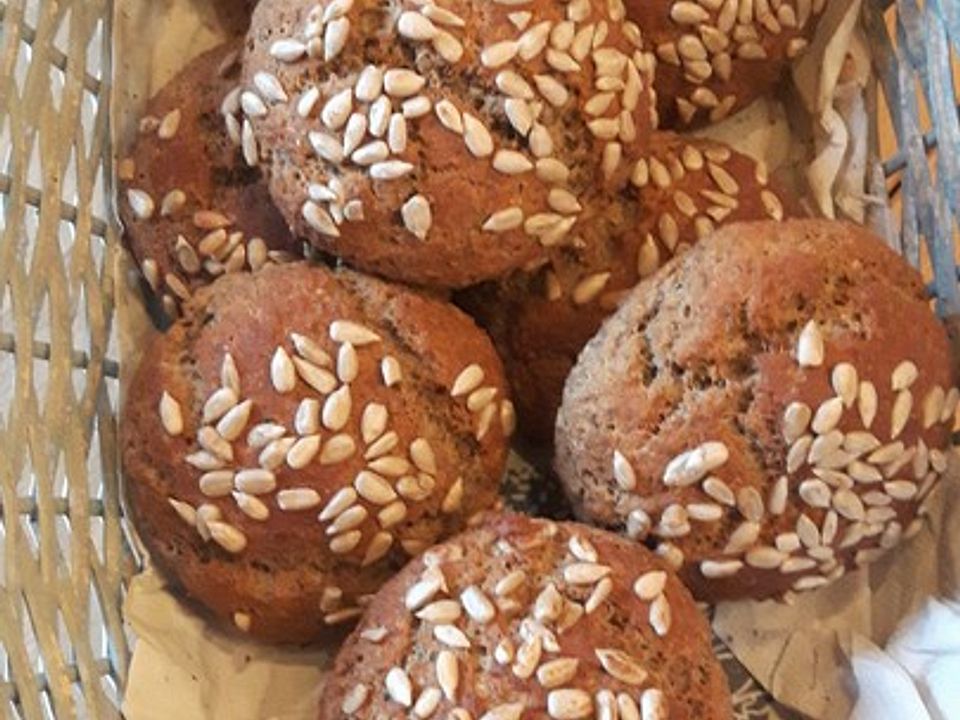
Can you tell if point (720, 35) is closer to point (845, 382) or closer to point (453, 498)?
point (845, 382)

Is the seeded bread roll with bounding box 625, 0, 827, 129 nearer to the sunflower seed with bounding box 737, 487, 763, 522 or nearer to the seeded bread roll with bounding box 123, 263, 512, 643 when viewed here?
the seeded bread roll with bounding box 123, 263, 512, 643

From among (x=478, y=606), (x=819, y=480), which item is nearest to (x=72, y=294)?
(x=478, y=606)

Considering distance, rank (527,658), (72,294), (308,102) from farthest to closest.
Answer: (72,294) → (308,102) → (527,658)

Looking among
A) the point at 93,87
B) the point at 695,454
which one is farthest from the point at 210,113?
the point at 695,454

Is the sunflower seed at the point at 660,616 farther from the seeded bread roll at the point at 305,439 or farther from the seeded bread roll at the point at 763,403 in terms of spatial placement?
the seeded bread roll at the point at 305,439

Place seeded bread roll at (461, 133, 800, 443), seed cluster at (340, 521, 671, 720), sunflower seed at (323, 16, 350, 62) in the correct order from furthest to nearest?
seeded bread roll at (461, 133, 800, 443), sunflower seed at (323, 16, 350, 62), seed cluster at (340, 521, 671, 720)

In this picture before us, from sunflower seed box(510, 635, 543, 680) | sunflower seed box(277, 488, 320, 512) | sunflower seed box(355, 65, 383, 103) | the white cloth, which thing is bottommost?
the white cloth

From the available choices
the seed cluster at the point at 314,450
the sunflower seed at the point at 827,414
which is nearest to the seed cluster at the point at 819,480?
the sunflower seed at the point at 827,414

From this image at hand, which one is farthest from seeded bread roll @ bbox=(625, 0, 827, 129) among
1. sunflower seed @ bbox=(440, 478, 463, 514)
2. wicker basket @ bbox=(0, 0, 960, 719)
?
sunflower seed @ bbox=(440, 478, 463, 514)
